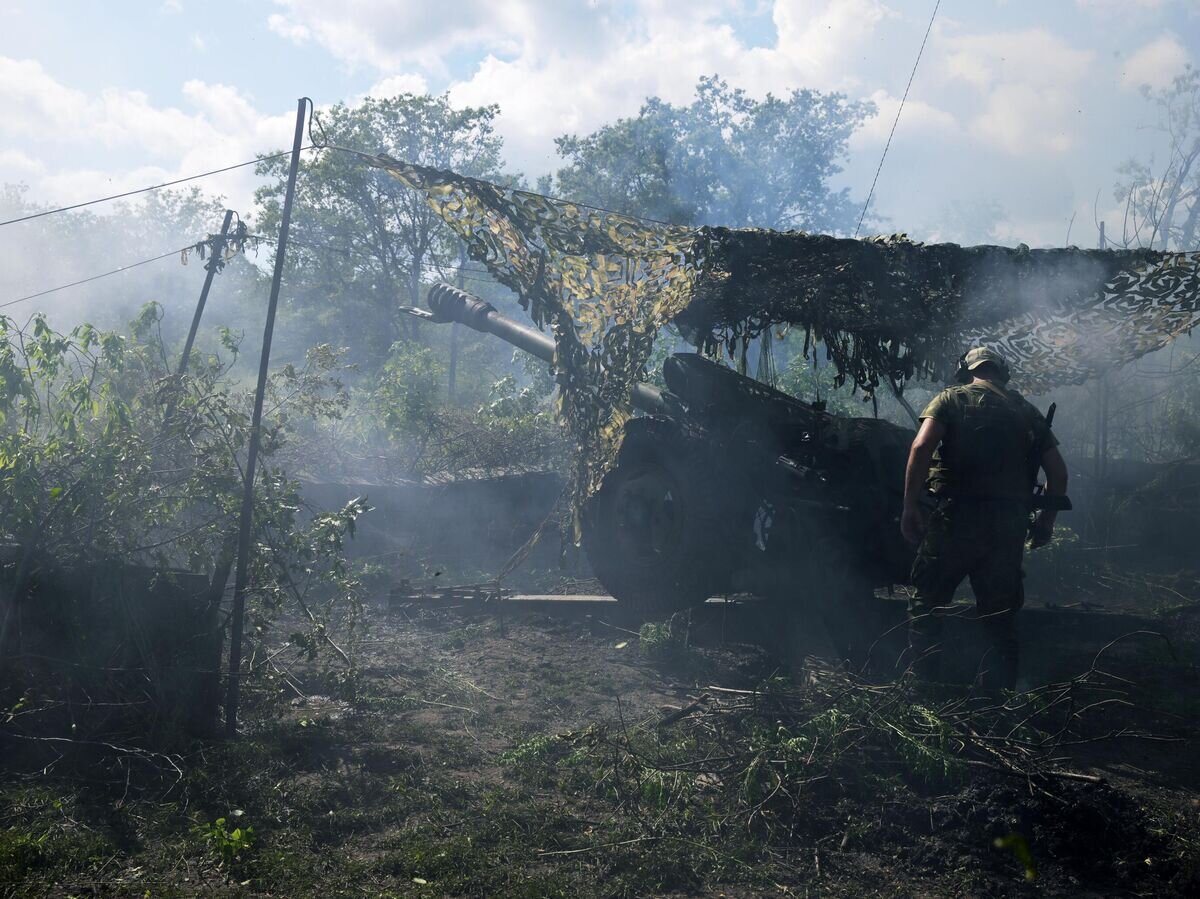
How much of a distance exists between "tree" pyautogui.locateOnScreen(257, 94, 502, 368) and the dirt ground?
20999mm

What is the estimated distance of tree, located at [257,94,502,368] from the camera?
2589 cm

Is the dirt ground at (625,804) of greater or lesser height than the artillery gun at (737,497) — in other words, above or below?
below

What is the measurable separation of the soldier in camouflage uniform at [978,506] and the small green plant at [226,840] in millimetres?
3498

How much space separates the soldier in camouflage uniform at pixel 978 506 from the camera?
499 cm

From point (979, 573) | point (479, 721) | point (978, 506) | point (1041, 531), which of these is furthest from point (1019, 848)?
point (479, 721)

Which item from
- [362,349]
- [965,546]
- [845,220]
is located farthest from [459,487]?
[845,220]

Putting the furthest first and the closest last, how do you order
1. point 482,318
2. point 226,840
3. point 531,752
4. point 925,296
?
1. point 482,318
2. point 925,296
3. point 531,752
4. point 226,840

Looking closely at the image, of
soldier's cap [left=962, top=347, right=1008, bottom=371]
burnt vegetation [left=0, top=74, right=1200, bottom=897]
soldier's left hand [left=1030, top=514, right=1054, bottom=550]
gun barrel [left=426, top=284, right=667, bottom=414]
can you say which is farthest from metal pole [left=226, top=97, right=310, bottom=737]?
soldier's left hand [left=1030, top=514, right=1054, bottom=550]

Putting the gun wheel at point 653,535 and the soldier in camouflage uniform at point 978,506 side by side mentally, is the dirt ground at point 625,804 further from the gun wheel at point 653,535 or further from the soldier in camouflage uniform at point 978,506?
the gun wheel at point 653,535

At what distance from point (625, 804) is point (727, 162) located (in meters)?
31.2

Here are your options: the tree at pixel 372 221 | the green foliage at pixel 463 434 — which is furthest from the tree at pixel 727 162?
the green foliage at pixel 463 434

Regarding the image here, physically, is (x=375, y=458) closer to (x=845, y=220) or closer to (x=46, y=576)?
(x=46, y=576)

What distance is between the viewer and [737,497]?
6.74 metres

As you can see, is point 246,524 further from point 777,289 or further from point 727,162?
point 727,162
